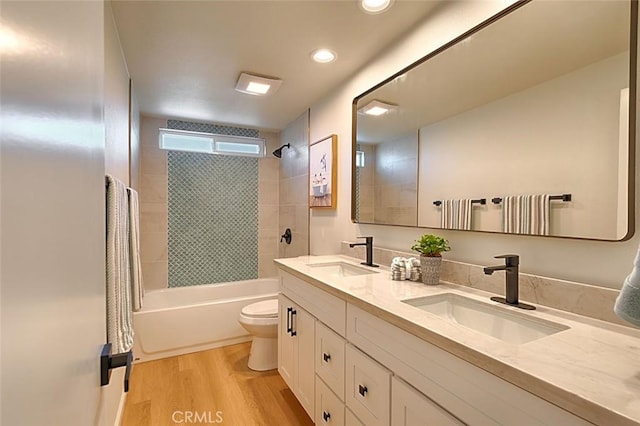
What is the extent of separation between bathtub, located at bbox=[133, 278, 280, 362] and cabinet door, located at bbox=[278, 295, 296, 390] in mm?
1013

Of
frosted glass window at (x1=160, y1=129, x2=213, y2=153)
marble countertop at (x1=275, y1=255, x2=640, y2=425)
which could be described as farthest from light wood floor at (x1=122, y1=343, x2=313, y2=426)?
frosted glass window at (x1=160, y1=129, x2=213, y2=153)

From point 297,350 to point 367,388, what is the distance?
78 centimetres

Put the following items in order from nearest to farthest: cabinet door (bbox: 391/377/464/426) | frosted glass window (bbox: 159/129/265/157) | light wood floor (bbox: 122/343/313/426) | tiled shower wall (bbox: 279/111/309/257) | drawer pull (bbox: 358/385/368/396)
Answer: cabinet door (bbox: 391/377/464/426) < drawer pull (bbox: 358/385/368/396) < light wood floor (bbox: 122/343/313/426) < tiled shower wall (bbox: 279/111/309/257) < frosted glass window (bbox: 159/129/265/157)

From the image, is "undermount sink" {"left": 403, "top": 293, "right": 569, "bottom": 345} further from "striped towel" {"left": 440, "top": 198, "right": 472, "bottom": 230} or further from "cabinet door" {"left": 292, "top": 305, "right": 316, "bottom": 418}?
"cabinet door" {"left": 292, "top": 305, "right": 316, "bottom": 418}

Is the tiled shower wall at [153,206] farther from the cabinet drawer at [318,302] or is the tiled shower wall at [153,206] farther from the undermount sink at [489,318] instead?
the undermount sink at [489,318]

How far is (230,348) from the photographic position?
116 inches

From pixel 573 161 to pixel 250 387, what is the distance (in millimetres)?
2368

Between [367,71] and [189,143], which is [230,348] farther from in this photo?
[367,71]

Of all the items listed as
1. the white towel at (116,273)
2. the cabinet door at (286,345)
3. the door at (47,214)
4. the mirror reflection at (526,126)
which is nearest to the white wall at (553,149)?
the mirror reflection at (526,126)

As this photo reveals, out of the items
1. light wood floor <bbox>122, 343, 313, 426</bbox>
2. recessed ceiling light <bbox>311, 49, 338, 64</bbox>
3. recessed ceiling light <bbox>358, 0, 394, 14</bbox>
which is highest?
recessed ceiling light <bbox>358, 0, 394, 14</bbox>

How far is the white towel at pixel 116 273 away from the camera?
54.1 inches

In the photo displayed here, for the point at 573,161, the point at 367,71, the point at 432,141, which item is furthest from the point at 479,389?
the point at 367,71

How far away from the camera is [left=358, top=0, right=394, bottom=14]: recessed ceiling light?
151 cm

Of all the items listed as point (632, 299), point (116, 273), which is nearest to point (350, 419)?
point (632, 299)
